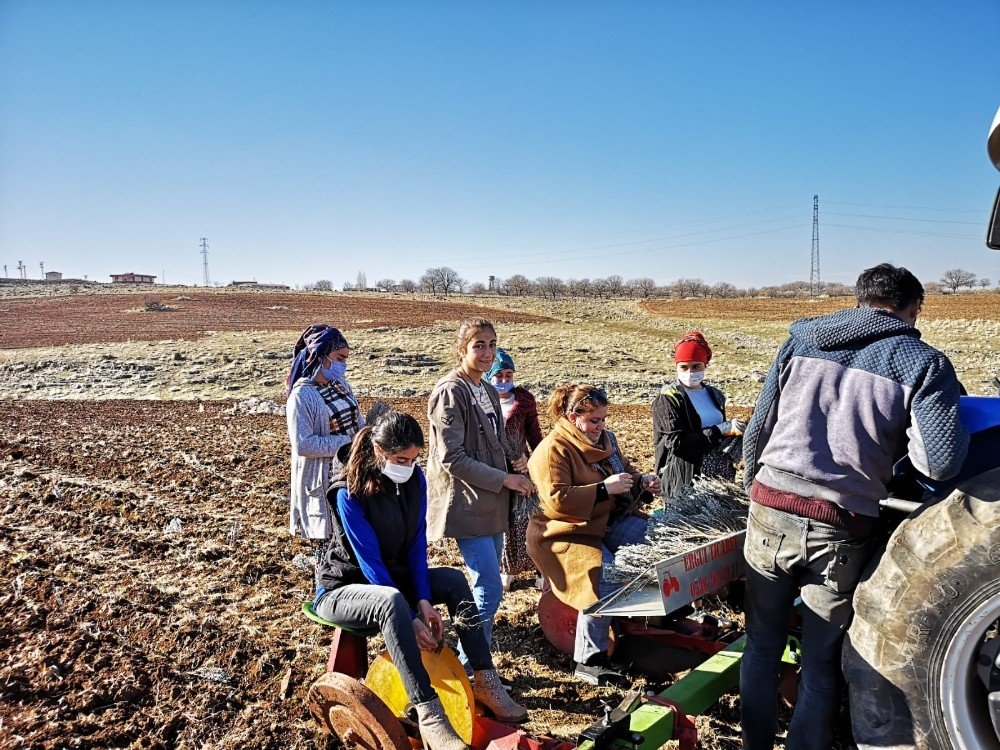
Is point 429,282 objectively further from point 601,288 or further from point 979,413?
point 979,413

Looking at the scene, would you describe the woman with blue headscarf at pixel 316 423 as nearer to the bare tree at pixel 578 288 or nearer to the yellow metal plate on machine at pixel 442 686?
the yellow metal plate on machine at pixel 442 686

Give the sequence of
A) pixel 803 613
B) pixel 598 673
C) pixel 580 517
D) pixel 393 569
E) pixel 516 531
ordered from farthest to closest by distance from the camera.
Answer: pixel 516 531, pixel 580 517, pixel 598 673, pixel 393 569, pixel 803 613

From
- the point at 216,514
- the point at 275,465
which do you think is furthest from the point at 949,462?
the point at 275,465

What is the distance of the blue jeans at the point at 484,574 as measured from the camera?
12.7 ft

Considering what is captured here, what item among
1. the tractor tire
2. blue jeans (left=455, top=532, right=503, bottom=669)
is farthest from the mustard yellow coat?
the tractor tire

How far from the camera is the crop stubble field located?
12.1 feet

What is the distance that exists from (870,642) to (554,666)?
2253mm

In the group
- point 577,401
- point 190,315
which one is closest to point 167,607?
point 577,401

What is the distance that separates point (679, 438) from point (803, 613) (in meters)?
2.09

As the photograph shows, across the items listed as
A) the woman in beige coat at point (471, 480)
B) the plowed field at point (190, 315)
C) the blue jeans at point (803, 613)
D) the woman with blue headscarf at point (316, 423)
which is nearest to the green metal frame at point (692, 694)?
the blue jeans at point (803, 613)

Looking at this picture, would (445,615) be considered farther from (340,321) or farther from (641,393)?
(340,321)

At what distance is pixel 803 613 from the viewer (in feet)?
9.06

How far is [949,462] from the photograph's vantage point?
7.43ft

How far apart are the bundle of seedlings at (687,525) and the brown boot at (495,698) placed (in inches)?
29.2
